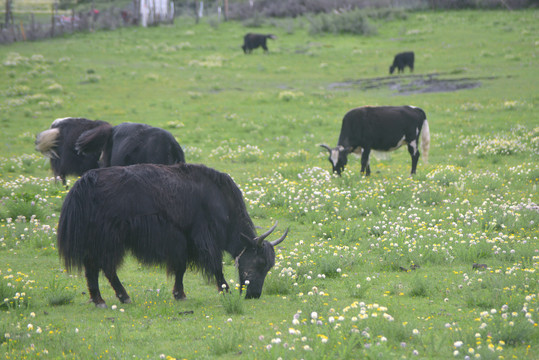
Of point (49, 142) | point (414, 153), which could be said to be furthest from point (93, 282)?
point (414, 153)

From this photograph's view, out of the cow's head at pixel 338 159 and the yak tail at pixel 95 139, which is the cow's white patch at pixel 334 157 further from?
the yak tail at pixel 95 139

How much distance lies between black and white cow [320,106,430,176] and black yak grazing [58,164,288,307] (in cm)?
823

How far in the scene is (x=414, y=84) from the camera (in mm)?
29172

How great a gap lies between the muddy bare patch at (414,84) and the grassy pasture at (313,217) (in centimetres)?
23

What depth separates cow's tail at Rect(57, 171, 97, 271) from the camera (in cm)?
715

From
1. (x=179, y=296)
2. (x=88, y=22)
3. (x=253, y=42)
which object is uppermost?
(x=88, y=22)

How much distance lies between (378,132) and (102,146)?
7195mm

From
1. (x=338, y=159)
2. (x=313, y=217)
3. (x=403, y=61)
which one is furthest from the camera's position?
(x=403, y=61)

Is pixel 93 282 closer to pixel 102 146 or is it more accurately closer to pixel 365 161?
pixel 102 146

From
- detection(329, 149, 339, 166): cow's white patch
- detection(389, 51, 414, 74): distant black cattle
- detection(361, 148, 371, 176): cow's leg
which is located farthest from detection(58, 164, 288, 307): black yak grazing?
detection(389, 51, 414, 74): distant black cattle

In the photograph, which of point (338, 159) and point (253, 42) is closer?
point (338, 159)

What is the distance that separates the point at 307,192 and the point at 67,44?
32259 mm

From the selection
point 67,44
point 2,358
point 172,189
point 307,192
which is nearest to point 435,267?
point 172,189

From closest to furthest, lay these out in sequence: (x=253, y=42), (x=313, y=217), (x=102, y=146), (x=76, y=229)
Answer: (x=76, y=229), (x=313, y=217), (x=102, y=146), (x=253, y=42)
